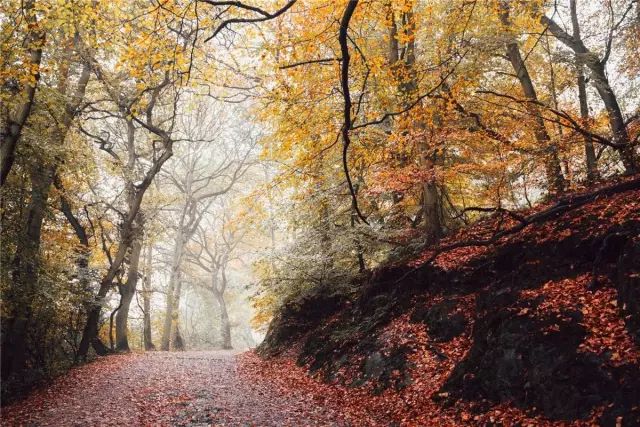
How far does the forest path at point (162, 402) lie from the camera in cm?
717

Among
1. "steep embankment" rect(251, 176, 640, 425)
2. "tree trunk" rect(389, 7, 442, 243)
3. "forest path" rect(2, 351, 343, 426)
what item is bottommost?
"forest path" rect(2, 351, 343, 426)

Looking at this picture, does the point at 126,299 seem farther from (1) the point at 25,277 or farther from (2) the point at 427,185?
(2) the point at 427,185

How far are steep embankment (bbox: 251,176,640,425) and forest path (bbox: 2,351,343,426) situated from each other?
3.07ft

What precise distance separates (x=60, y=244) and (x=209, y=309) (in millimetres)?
25165

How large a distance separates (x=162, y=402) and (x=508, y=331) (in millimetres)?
6462

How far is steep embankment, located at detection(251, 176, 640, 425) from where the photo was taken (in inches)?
204

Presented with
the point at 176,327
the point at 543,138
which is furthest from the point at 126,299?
the point at 543,138

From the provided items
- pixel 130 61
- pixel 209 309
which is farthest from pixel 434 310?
pixel 209 309

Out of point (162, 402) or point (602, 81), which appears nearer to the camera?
point (162, 402)

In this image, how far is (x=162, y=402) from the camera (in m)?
8.29

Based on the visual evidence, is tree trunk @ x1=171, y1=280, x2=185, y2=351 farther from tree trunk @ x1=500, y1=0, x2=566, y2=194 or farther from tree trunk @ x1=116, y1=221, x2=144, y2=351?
tree trunk @ x1=500, y1=0, x2=566, y2=194

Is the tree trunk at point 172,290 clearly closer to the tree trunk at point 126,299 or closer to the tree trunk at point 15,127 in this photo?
the tree trunk at point 126,299

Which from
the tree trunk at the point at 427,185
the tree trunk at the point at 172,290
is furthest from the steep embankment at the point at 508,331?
the tree trunk at the point at 172,290

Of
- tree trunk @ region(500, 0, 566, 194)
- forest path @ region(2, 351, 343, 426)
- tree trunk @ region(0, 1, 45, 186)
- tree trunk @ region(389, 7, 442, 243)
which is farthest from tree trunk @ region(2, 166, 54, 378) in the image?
tree trunk @ region(500, 0, 566, 194)
